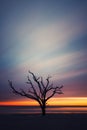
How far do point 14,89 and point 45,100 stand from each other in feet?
8.69

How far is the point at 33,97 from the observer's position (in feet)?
84.2
